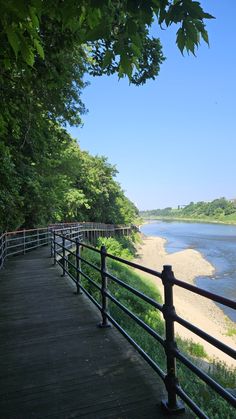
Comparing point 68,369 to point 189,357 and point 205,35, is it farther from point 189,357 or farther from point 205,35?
point 189,357

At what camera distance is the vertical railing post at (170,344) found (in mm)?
2992

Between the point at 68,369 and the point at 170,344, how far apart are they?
57.7 inches

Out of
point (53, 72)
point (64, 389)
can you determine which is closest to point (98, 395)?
point (64, 389)

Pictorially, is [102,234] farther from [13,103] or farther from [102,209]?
[13,103]

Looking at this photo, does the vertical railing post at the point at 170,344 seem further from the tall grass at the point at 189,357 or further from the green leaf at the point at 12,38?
the green leaf at the point at 12,38

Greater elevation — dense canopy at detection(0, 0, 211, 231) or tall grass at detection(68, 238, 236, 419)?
dense canopy at detection(0, 0, 211, 231)

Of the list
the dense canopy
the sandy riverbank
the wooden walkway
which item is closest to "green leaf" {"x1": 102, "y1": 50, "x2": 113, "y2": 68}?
the dense canopy

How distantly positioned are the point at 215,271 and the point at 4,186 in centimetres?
2777

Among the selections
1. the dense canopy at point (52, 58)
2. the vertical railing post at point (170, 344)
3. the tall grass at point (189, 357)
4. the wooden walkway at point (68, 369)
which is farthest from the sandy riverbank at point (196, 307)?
the vertical railing post at point (170, 344)

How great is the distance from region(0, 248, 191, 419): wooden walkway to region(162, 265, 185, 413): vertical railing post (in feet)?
0.44

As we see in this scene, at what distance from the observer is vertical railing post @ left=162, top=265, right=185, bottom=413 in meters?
2.99

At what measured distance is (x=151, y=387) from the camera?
341cm

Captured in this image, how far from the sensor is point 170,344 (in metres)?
3.02

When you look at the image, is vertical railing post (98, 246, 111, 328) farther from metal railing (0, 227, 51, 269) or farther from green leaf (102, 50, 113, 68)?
metal railing (0, 227, 51, 269)
